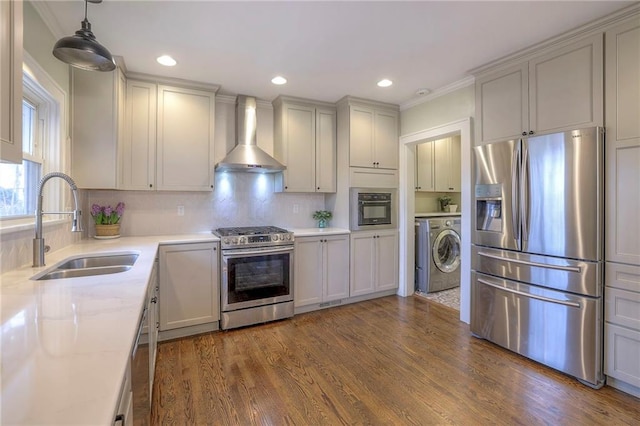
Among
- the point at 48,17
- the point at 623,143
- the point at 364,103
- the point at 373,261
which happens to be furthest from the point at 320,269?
the point at 48,17

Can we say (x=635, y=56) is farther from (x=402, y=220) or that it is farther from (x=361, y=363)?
(x=361, y=363)

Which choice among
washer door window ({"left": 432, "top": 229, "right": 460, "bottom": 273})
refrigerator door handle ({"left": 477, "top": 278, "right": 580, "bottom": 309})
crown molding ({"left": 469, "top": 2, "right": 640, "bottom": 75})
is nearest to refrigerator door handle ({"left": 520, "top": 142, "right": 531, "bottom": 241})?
refrigerator door handle ({"left": 477, "top": 278, "right": 580, "bottom": 309})

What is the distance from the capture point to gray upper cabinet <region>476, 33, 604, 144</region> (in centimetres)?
218

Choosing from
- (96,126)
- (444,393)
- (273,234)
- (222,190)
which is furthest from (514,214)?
(96,126)

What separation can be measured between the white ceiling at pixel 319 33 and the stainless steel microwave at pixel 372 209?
4.47 ft

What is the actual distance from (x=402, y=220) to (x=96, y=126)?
11.5 ft

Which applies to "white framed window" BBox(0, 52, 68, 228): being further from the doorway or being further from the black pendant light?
the doorway

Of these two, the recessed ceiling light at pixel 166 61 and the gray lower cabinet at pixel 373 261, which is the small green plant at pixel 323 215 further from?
the recessed ceiling light at pixel 166 61

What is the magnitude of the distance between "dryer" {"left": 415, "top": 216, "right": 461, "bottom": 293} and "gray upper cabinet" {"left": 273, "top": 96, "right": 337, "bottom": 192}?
4.77 feet

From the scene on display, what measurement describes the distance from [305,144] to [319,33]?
1.64m

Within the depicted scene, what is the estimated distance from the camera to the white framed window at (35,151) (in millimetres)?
1907

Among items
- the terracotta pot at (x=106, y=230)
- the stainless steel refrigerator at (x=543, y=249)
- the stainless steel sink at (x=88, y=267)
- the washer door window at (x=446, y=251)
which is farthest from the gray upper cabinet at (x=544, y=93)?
the terracotta pot at (x=106, y=230)

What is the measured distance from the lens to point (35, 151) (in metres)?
2.26

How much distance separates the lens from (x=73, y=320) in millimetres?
994
